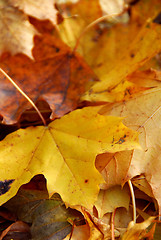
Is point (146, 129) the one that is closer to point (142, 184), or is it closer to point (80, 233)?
point (142, 184)

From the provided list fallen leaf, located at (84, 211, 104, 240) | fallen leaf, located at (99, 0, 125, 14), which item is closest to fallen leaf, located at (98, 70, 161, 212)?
fallen leaf, located at (84, 211, 104, 240)

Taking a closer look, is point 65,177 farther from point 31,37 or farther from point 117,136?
point 31,37

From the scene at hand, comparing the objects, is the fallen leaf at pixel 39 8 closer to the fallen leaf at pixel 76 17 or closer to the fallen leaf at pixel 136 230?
the fallen leaf at pixel 76 17

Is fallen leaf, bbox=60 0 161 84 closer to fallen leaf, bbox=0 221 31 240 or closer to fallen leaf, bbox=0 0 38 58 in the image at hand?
fallen leaf, bbox=0 0 38 58

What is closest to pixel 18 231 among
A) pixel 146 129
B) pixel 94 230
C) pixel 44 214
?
pixel 44 214

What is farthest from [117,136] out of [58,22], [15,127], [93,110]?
[58,22]
